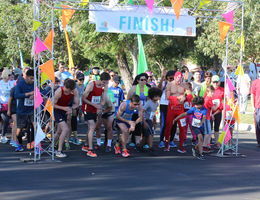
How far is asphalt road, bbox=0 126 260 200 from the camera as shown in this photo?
6465 mm

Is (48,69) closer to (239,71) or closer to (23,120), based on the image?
(23,120)

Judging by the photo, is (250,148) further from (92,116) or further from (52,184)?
(52,184)

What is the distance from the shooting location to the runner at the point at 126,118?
9.91 m

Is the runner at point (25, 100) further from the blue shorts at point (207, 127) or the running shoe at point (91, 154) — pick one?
the blue shorts at point (207, 127)

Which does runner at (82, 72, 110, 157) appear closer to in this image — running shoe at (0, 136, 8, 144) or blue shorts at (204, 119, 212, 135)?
blue shorts at (204, 119, 212, 135)

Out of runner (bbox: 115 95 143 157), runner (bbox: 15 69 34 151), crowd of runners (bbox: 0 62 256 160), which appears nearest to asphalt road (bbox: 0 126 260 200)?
runner (bbox: 115 95 143 157)

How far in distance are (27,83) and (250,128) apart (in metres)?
9.07

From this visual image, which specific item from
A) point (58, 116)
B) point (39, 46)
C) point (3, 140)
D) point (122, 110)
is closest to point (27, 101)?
point (58, 116)

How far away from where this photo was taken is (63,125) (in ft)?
31.6

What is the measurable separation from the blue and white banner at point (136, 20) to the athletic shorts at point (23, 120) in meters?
2.54

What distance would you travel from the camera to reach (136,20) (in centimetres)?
1036

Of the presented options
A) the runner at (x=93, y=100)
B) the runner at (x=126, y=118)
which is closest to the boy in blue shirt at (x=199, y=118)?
the runner at (x=126, y=118)

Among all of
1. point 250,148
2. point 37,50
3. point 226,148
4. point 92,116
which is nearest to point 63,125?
point 92,116

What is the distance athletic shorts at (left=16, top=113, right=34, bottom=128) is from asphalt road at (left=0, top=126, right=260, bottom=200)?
67cm
